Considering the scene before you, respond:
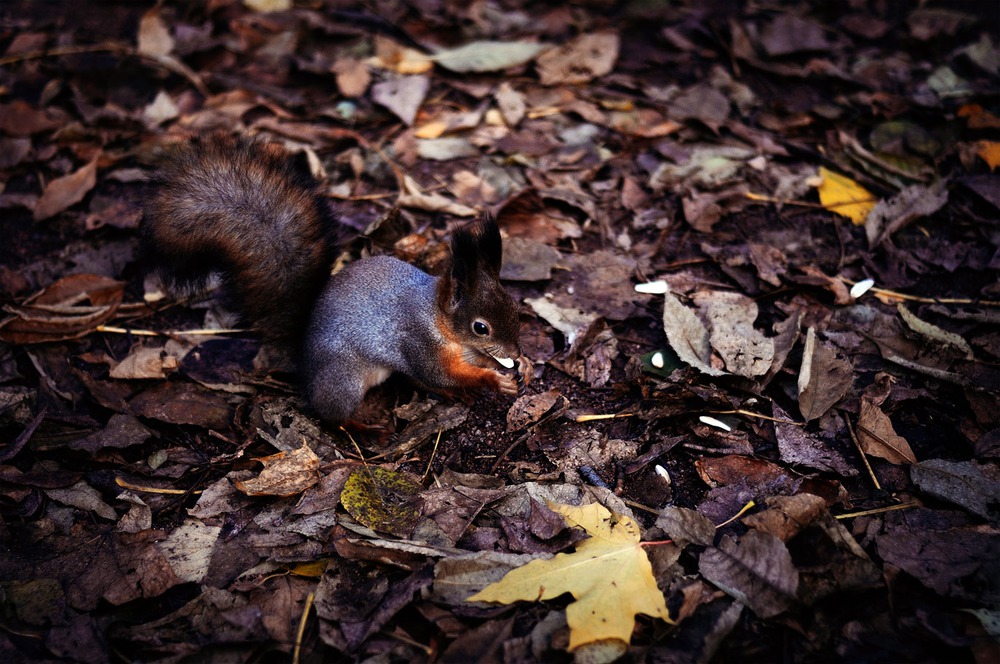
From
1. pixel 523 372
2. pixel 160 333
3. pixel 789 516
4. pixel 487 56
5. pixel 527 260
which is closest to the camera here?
pixel 789 516

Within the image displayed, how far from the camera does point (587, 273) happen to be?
128 inches

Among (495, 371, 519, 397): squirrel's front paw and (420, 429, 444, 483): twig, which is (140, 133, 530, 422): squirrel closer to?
(495, 371, 519, 397): squirrel's front paw

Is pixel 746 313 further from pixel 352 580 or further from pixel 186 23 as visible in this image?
pixel 186 23

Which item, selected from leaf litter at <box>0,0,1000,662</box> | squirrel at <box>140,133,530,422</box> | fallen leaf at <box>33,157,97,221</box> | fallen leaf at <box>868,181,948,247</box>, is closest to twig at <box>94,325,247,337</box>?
leaf litter at <box>0,0,1000,662</box>

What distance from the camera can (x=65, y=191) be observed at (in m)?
3.59

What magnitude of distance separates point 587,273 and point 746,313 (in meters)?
0.69

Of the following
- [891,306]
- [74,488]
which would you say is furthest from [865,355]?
[74,488]

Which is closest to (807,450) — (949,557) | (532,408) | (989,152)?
(949,557)

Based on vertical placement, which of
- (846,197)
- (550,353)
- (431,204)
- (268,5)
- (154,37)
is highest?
(268,5)

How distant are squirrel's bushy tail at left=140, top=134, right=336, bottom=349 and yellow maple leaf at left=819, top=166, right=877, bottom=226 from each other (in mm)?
2293

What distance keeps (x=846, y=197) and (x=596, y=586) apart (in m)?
2.43

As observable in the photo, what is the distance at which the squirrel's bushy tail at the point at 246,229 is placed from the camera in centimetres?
254

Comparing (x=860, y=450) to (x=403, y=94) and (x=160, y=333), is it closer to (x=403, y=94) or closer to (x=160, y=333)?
(x=160, y=333)

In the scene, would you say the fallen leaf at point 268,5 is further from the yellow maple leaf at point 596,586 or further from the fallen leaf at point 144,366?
the yellow maple leaf at point 596,586
